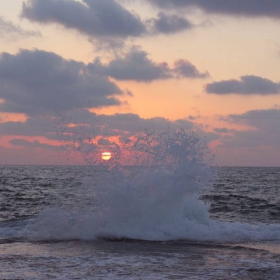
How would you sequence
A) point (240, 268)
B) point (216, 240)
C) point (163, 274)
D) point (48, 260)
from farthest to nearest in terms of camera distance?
1. point (216, 240)
2. point (48, 260)
3. point (240, 268)
4. point (163, 274)

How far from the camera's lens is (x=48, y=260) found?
12.7 metres

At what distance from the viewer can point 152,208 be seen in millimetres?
18734

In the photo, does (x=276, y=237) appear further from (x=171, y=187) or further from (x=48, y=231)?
(x=48, y=231)

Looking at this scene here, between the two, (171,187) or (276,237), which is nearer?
(276,237)

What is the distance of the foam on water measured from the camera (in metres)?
17.6

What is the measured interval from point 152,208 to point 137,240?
7.33 ft

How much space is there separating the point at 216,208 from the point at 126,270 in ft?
58.0

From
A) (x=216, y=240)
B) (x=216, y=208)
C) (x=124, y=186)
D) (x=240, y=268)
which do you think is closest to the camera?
(x=240, y=268)

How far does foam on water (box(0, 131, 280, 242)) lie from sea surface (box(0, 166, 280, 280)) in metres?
0.04

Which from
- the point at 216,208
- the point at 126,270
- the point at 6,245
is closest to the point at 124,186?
the point at 6,245

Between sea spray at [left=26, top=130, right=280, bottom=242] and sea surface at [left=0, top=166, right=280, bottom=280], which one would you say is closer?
sea surface at [left=0, top=166, right=280, bottom=280]

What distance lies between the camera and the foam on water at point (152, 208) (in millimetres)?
17641

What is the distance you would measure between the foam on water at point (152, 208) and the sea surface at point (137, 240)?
42 mm

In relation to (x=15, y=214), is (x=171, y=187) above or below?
above
